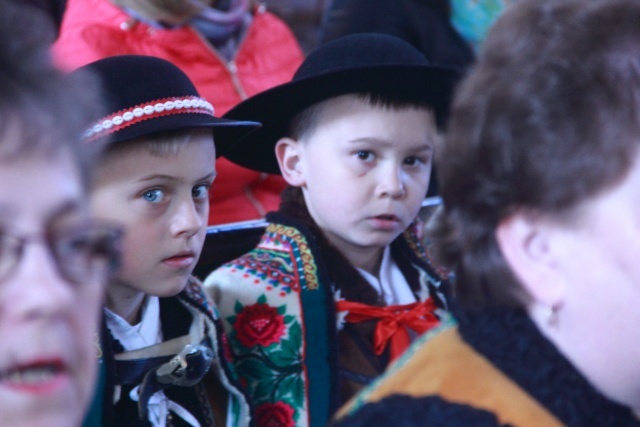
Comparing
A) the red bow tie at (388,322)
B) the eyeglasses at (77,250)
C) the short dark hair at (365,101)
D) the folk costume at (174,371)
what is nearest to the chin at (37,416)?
the eyeglasses at (77,250)

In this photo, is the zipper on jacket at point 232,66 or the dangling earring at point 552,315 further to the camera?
the zipper on jacket at point 232,66

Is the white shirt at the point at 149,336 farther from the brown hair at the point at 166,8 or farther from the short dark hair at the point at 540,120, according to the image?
the brown hair at the point at 166,8

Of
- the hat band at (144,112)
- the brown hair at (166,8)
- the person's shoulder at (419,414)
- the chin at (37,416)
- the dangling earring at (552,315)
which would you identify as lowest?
the person's shoulder at (419,414)

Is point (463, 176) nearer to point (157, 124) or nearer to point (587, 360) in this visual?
point (587, 360)

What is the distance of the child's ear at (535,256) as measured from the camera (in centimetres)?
126

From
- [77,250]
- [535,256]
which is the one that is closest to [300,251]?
[535,256]

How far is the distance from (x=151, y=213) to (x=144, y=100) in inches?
8.4

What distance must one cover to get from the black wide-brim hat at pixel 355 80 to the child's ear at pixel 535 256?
79cm

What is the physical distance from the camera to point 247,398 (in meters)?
1.86

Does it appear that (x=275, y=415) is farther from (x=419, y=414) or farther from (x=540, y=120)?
(x=540, y=120)

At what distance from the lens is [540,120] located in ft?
4.05

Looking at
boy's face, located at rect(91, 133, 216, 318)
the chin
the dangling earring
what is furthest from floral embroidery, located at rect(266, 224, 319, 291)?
the chin

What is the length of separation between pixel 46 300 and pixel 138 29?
176cm

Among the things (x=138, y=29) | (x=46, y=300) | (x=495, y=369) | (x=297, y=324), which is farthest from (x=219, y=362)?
(x=138, y=29)
